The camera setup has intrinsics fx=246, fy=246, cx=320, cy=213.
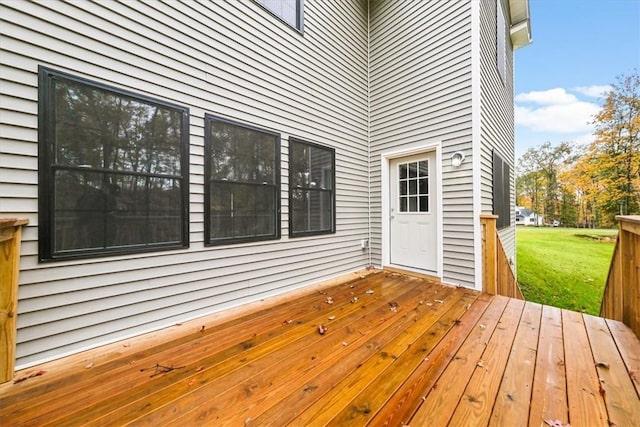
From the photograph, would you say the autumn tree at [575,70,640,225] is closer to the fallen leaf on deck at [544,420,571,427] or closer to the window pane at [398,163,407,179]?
the window pane at [398,163,407,179]

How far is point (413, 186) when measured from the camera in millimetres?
4273

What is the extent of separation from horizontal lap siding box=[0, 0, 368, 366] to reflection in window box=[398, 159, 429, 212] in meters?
0.92

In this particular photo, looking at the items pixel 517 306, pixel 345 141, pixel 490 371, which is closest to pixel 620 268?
pixel 517 306

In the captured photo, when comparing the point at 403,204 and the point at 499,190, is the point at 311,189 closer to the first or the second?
the point at 403,204

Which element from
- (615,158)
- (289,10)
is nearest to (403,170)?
(289,10)

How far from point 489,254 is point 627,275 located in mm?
Answer: 1193

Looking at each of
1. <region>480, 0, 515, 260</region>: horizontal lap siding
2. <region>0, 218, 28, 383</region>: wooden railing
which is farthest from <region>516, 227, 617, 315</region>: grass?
<region>0, 218, 28, 383</region>: wooden railing

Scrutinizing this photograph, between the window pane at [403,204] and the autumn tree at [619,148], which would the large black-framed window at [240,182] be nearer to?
the window pane at [403,204]

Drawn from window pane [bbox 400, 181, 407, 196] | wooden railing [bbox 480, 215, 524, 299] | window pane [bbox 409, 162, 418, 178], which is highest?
window pane [bbox 409, 162, 418, 178]

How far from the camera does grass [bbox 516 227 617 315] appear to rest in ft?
18.1

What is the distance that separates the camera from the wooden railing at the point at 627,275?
2.07 meters

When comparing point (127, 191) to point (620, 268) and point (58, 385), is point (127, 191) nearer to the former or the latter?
point (58, 385)

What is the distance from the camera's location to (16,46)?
68.1 inches

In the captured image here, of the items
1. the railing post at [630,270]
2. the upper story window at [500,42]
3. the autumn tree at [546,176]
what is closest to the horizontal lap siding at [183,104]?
the upper story window at [500,42]
